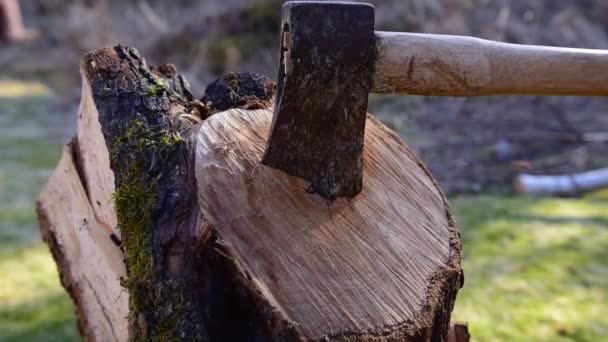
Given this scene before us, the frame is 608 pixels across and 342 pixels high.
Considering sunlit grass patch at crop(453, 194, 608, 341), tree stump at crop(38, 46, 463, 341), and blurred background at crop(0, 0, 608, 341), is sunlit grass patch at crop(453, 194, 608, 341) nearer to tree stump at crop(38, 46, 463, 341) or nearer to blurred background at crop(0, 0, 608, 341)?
blurred background at crop(0, 0, 608, 341)

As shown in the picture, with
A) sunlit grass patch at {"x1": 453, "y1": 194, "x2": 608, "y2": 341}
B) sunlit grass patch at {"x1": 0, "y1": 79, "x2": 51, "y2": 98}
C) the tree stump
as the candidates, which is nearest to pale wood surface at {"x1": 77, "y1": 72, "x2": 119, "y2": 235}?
the tree stump

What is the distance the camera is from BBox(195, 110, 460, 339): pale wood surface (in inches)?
54.6

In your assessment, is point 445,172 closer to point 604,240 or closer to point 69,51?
point 604,240

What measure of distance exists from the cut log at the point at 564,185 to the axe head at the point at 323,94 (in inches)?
135

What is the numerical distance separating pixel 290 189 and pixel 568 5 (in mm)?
7783

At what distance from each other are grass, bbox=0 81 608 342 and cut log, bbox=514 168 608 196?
0.42ft

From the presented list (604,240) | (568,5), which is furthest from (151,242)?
(568,5)

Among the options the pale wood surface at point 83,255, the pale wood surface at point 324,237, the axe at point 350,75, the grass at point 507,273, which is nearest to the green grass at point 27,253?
the grass at point 507,273

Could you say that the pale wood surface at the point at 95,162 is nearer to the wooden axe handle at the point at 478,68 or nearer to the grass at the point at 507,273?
the wooden axe handle at the point at 478,68

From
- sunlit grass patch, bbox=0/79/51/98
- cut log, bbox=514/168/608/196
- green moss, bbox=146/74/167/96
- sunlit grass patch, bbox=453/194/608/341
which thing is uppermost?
sunlit grass patch, bbox=0/79/51/98

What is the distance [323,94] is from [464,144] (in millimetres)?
4335

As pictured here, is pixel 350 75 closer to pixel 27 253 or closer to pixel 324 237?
pixel 324 237

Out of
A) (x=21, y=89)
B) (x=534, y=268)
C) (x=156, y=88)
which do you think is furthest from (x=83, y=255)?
(x=21, y=89)

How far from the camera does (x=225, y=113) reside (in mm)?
1646
